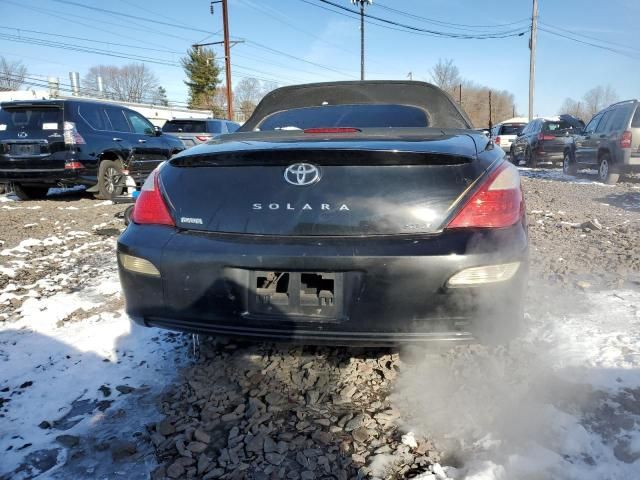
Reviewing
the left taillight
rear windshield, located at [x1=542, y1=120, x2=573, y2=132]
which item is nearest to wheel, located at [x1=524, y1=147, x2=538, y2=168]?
rear windshield, located at [x1=542, y1=120, x2=573, y2=132]

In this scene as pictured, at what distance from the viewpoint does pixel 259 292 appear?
1.79 meters

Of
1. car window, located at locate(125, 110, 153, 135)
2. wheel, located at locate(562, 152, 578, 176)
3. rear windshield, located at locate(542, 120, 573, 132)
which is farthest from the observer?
rear windshield, located at locate(542, 120, 573, 132)

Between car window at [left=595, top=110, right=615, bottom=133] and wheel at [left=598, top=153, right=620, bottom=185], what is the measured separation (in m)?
0.64

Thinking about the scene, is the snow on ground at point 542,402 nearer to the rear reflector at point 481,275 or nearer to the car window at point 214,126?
the rear reflector at point 481,275

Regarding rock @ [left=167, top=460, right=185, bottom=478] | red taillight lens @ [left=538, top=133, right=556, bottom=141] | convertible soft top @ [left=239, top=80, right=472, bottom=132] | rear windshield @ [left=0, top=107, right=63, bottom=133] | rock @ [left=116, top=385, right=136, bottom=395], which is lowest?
rock @ [left=167, top=460, right=185, bottom=478]

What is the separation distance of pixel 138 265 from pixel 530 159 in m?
15.5

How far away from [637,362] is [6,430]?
9.31 feet

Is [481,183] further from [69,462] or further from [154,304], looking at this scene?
[69,462]

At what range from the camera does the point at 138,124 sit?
29.2 ft

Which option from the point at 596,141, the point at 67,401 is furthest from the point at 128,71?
the point at 67,401

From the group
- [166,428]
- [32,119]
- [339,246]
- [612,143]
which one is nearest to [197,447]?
[166,428]

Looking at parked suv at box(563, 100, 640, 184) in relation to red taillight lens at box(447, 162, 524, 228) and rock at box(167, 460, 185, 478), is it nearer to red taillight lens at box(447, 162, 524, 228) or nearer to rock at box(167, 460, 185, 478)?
red taillight lens at box(447, 162, 524, 228)

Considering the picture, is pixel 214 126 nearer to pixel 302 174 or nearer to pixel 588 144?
pixel 588 144

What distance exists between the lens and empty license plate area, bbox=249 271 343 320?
68.3 inches
